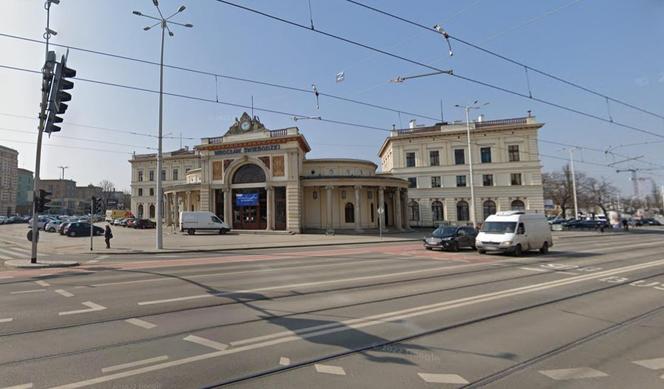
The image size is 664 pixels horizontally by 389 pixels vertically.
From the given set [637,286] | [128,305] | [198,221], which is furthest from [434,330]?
[198,221]

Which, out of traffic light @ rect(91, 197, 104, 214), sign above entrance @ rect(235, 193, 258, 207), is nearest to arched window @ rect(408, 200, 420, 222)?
sign above entrance @ rect(235, 193, 258, 207)

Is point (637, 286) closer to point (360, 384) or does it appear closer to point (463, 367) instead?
point (463, 367)

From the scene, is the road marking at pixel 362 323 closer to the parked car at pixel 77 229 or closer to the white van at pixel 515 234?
the white van at pixel 515 234

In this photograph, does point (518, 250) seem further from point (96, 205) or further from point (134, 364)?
point (96, 205)

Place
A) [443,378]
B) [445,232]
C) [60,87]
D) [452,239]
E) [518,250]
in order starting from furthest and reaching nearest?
1. [445,232]
2. [452,239]
3. [518,250]
4. [60,87]
5. [443,378]

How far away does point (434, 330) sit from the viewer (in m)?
5.63

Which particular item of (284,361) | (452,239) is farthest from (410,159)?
(284,361)

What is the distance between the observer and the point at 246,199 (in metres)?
42.0

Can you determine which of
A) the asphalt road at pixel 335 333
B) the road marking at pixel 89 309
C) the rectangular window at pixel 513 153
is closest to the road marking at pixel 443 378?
the asphalt road at pixel 335 333

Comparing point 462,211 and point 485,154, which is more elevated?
point 485,154

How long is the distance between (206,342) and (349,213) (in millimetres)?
37796

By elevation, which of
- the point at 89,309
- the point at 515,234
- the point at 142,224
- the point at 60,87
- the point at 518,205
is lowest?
the point at 89,309

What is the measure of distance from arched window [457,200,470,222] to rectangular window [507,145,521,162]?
9161 millimetres

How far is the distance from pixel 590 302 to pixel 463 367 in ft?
17.0
